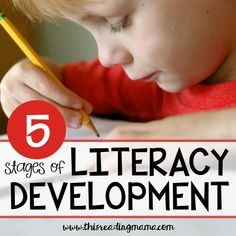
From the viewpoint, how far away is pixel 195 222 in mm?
278

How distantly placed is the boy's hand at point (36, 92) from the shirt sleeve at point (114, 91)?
0.07 meters

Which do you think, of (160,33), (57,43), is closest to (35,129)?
(160,33)

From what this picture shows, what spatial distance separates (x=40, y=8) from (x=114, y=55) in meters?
0.07

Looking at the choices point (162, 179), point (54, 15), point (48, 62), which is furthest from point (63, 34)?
point (162, 179)

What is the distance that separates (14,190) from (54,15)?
0.13 meters

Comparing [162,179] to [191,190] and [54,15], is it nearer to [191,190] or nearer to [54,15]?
[191,190]

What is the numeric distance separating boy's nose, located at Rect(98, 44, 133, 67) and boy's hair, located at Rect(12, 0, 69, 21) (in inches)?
1.6

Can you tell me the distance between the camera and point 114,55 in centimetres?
34

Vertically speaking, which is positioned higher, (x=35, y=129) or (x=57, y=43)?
(x=57, y=43)

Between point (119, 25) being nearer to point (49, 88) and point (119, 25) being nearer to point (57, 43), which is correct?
point (49, 88)

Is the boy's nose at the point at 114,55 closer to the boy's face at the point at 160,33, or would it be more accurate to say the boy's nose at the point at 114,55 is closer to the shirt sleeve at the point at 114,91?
the boy's face at the point at 160,33

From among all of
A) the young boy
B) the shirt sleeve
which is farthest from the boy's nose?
the shirt sleeve

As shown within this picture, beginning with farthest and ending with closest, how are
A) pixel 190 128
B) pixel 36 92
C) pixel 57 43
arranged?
pixel 57 43 < pixel 36 92 < pixel 190 128

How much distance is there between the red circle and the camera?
293mm
